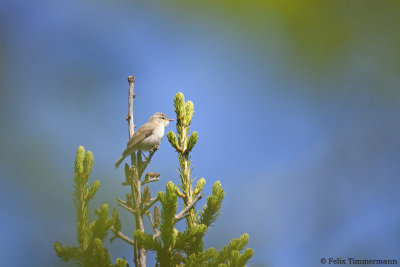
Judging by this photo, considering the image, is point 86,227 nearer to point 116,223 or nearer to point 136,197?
point 116,223

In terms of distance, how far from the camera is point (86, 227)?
91.7 inches

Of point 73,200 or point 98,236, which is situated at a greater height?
point 73,200

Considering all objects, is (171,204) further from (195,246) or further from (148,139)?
(148,139)

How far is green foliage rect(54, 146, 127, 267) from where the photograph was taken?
2164mm

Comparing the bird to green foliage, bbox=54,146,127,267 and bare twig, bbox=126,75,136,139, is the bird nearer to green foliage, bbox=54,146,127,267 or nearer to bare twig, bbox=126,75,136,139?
bare twig, bbox=126,75,136,139

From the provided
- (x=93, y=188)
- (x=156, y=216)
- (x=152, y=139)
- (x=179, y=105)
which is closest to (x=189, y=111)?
(x=179, y=105)

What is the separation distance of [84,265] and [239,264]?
98cm

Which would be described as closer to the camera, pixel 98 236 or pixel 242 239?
pixel 98 236

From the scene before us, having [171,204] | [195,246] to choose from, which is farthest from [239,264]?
[171,204]

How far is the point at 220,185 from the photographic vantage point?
275cm

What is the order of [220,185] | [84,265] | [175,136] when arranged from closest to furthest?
[84,265], [220,185], [175,136]

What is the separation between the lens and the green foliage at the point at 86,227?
2.16 m

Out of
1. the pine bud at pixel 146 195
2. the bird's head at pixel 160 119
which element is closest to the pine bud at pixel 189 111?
the pine bud at pixel 146 195

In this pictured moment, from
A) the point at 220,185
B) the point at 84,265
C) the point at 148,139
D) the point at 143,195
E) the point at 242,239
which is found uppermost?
the point at 148,139
